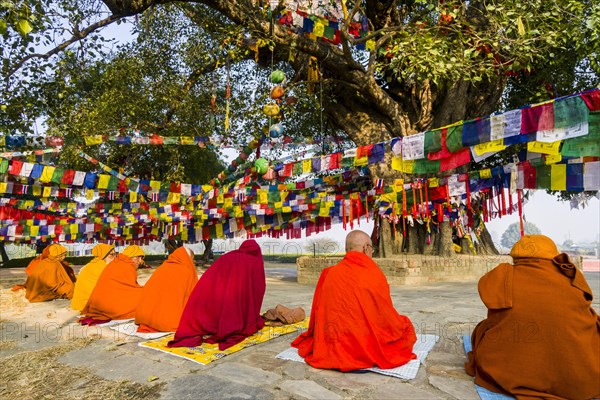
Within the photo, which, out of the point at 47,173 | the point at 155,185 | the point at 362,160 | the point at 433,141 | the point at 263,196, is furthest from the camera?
the point at 155,185

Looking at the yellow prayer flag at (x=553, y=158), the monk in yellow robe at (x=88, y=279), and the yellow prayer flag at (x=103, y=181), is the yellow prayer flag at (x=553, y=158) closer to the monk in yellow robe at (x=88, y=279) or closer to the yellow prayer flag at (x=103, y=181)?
the monk in yellow robe at (x=88, y=279)

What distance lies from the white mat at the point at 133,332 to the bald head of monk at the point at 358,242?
2.71 meters

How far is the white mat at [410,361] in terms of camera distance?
360 centimetres

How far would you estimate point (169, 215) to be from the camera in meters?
14.2

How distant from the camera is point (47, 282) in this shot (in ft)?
28.2

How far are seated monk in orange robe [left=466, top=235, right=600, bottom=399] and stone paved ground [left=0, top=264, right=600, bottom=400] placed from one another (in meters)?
0.36

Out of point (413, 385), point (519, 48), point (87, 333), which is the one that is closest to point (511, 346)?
point (413, 385)

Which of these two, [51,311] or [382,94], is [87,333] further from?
[382,94]

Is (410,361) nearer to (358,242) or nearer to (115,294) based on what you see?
(358,242)

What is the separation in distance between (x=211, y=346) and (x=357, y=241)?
79.2 inches

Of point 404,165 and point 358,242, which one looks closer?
point 358,242

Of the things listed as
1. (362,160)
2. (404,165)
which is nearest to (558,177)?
(404,165)

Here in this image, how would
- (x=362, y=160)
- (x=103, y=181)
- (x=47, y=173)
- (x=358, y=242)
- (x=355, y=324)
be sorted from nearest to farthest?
(x=355, y=324) → (x=358, y=242) → (x=362, y=160) → (x=47, y=173) → (x=103, y=181)

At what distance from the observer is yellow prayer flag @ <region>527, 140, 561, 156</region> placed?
5938 mm
